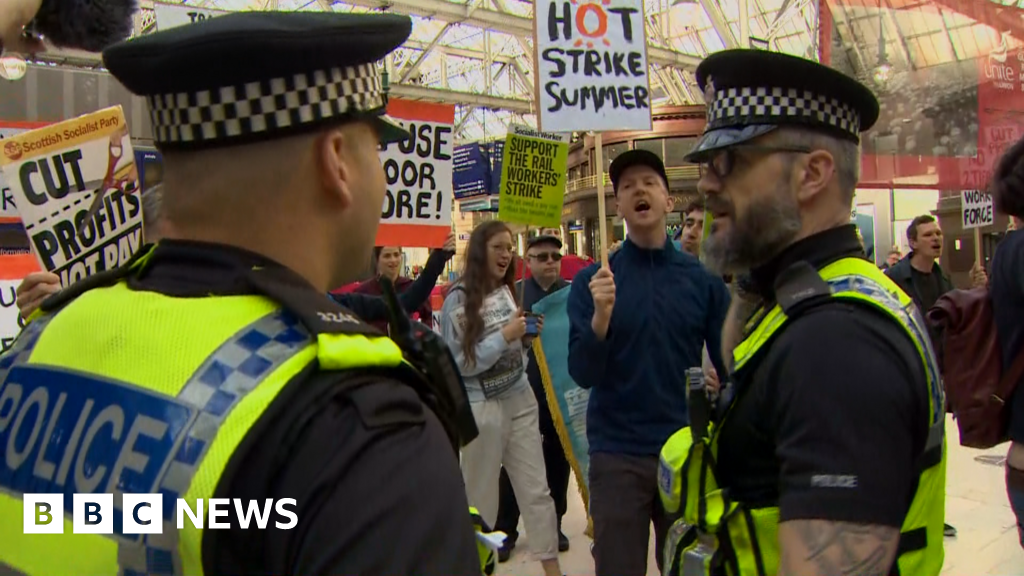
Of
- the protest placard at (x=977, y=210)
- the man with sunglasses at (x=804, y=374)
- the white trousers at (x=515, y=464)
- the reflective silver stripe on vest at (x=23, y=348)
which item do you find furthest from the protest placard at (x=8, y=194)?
the protest placard at (x=977, y=210)

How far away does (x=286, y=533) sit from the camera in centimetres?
74

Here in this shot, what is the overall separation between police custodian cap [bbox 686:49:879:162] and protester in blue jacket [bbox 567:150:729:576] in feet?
4.10

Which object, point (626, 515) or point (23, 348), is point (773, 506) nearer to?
point (23, 348)

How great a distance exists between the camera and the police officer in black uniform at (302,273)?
2.41 ft

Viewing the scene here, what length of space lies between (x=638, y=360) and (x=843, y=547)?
166 centimetres

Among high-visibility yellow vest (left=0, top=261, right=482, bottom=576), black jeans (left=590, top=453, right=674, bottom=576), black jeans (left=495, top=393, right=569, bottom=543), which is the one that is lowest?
black jeans (left=495, top=393, right=569, bottom=543)

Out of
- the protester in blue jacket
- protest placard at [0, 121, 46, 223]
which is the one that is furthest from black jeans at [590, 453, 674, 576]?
protest placard at [0, 121, 46, 223]

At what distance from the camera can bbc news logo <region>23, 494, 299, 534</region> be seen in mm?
729

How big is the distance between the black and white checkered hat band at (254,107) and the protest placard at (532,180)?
306 cm

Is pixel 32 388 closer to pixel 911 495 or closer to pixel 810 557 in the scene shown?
pixel 810 557

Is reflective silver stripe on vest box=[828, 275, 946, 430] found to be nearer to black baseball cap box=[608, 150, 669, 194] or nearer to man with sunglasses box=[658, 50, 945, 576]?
man with sunglasses box=[658, 50, 945, 576]

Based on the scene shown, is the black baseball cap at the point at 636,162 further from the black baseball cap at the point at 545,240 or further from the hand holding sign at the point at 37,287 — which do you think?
the hand holding sign at the point at 37,287

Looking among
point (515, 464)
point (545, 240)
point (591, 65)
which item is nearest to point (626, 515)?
point (515, 464)

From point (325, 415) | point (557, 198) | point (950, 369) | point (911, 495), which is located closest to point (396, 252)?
point (557, 198)
